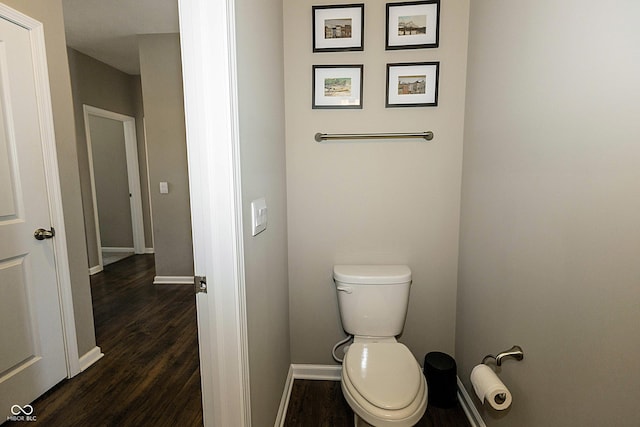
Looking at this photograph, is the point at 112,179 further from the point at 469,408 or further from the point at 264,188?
the point at 469,408

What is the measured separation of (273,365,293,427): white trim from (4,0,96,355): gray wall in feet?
4.52

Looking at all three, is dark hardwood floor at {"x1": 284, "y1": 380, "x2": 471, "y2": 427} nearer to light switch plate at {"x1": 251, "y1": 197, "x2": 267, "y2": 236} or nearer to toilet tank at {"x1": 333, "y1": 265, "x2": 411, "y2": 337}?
toilet tank at {"x1": 333, "y1": 265, "x2": 411, "y2": 337}

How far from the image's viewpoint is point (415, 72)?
62.7 inches

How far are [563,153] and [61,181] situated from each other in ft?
8.08

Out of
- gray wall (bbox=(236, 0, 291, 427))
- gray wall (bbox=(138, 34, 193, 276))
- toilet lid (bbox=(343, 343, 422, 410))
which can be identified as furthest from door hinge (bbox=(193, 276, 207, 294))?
gray wall (bbox=(138, 34, 193, 276))

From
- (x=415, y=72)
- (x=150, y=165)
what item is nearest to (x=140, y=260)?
(x=150, y=165)

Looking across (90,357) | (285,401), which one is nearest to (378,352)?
(285,401)

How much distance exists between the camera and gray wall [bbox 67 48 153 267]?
3453mm

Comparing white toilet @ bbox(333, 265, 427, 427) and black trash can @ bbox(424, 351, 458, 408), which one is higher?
white toilet @ bbox(333, 265, 427, 427)

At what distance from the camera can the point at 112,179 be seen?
15.0 ft

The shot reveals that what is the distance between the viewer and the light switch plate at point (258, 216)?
1.07 metres

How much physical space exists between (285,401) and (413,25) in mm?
2121

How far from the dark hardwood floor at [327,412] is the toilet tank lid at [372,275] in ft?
2.31

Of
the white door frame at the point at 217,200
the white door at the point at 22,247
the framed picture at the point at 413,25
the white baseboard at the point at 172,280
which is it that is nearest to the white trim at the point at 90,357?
the white door at the point at 22,247
